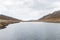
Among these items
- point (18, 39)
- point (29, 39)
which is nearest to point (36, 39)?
point (29, 39)

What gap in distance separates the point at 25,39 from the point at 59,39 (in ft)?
31.8

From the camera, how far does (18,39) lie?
48781 millimetres

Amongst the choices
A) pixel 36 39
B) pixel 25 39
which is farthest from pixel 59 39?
pixel 25 39

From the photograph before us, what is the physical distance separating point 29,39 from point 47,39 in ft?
16.9

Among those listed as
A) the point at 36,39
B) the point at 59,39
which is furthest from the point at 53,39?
the point at 36,39

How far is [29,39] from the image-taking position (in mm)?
48312

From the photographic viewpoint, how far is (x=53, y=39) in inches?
1903

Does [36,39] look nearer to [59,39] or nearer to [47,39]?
[47,39]

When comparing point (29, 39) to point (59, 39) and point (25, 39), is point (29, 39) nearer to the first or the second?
point (25, 39)

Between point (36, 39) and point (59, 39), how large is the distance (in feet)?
21.4

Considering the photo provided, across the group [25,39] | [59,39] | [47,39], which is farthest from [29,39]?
[59,39]

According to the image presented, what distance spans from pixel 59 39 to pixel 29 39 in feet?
28.0

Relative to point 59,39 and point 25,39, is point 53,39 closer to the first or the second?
point 59,39

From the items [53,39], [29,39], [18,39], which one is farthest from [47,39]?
[18,39]
